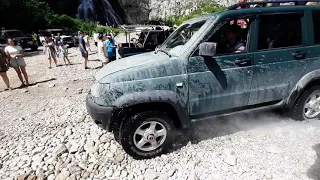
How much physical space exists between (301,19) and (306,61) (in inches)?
25.8

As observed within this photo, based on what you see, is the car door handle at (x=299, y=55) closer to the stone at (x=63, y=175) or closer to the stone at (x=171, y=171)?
the stone at (x=171, y=171)

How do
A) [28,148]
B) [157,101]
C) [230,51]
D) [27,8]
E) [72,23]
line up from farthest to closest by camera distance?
[72,23]
[27,8]
[28,148]
[230,51]
[157,101]

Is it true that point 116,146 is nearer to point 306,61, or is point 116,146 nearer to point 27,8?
point 306,61

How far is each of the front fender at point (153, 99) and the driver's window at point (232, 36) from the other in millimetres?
874

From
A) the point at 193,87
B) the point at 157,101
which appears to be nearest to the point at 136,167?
the point at 157,101

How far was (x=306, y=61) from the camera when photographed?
152 inches

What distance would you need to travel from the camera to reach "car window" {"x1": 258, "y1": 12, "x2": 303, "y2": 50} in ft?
11.9

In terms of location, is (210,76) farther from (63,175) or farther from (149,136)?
(63,175)

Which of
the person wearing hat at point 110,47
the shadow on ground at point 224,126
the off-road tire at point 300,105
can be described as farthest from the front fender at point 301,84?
the person wearing hat at point 110,47

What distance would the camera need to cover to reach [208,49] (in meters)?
3.17

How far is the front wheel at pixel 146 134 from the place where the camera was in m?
3.29

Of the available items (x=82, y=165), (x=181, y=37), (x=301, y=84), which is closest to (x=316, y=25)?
(x=301, y=84)

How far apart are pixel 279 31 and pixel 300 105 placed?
1329mm

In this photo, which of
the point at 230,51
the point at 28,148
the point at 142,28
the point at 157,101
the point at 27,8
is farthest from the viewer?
the point at 27,8
